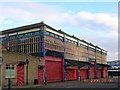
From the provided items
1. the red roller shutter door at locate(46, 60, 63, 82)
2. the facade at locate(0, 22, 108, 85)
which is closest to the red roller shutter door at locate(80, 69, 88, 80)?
the facade at locate(0, 22, 108, 85)

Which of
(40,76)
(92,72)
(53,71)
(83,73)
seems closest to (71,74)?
(83,73)

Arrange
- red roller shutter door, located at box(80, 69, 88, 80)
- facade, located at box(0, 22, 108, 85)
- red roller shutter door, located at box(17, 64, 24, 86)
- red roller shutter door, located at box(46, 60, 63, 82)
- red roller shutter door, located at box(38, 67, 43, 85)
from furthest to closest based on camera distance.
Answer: red roller shutter door, located at box(80, 69, 88, 80), red roller shutter door, located at box(46, 60, 63, 82), facade, located at box(0, 22, 108, 85), red roller shutter door, located at box(38, 67, 43, 85), red roller shutter door, located at box(17, 64, 24, 86)

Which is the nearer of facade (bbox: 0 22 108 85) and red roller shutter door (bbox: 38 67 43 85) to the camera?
red roller shutter door (bbox: 38 67 43 85)

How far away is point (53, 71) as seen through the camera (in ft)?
217

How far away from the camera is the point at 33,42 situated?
6425cm

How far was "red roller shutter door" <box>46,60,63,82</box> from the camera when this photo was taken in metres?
63.3

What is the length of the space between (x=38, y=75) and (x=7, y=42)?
653 inches

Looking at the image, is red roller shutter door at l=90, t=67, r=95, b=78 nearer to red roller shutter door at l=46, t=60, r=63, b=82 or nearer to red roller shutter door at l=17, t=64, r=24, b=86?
red roller shutter door at l=46, t=60, r=63, b=82

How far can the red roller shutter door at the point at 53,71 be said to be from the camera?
6327 centimetres

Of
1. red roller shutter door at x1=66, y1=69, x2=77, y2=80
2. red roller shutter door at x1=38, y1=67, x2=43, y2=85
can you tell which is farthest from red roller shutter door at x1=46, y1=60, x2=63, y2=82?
red roller shutter door at x1=66, y1=69, x2=77, y2=80

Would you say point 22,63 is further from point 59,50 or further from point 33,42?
point 59,50

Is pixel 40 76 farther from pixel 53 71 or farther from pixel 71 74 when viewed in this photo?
pixel 71 74

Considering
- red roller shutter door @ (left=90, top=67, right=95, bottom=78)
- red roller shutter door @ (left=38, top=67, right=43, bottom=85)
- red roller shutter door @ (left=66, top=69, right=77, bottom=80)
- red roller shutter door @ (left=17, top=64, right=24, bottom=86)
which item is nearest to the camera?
red roller shutter door @ (left=17, top=64, right=24, bottom=86)

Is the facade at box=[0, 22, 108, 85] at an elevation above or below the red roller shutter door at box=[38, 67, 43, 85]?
above
